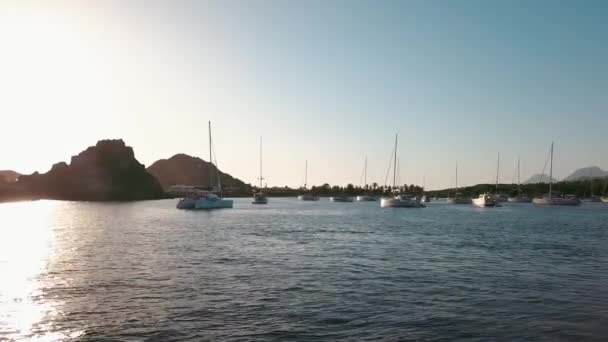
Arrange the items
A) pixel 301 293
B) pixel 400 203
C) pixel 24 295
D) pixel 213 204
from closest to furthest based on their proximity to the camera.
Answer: pixel 24 295
pixel 301 293
pixel 213 204
pixel 400 203

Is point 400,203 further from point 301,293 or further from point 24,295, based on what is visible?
point 24,295

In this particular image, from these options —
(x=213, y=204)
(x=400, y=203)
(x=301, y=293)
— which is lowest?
(x=301, y=293)

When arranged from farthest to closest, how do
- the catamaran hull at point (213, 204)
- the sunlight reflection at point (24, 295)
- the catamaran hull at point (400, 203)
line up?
1. the catamaran hull at point (400, 203)
2. the catamaran hull at point (213, 204)
3. the sunlight reflection at point (24, 295)

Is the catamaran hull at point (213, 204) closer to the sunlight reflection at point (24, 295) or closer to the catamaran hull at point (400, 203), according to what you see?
the catamaran hull at point (400, 203)

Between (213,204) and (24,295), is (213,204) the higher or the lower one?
the higher one

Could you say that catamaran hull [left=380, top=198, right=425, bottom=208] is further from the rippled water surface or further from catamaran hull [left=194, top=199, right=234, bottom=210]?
the rippled water surface

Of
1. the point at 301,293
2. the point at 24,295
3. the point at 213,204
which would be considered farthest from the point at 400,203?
the point at 24,295

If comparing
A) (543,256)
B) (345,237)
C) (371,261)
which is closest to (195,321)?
(371,261)

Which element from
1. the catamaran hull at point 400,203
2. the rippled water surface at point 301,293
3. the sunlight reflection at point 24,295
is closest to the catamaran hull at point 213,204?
the catamaran hull at point 400,203

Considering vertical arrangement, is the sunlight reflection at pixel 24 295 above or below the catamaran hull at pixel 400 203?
below

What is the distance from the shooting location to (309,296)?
80.6 feet

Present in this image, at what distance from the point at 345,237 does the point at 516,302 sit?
35119 mm

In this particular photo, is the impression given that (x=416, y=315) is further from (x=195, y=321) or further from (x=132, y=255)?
(x=132, y=255)

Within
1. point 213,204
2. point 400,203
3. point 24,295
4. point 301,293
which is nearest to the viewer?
point 24,295
